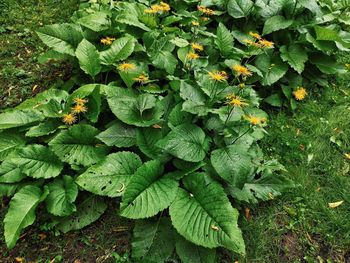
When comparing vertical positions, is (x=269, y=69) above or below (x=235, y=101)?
below

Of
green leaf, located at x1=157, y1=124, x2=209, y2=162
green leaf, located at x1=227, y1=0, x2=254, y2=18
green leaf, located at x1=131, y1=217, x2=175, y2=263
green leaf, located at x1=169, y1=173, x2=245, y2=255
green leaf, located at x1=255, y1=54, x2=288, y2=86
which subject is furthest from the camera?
green leaf, located at x1=227, y1=0, x2=254, y2=18

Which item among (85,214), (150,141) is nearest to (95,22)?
(150,141)

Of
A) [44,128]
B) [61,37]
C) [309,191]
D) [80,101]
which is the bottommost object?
[309,191]

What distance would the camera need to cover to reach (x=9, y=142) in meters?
3.10

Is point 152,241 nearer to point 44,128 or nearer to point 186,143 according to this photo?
point 186,143

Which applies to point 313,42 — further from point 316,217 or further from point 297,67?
point 316,217

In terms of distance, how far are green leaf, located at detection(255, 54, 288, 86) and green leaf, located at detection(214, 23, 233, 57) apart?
1.24 feet

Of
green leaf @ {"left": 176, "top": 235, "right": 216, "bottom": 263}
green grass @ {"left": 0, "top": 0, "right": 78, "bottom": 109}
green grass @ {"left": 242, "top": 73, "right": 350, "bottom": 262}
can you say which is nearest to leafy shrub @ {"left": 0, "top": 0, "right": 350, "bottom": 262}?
green leaf @ {"left": 176, "top": 235, "right": 216, "bottom": 263}

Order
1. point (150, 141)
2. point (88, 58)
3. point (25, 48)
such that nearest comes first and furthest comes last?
point (150, 141) → point (88, 58) → point (25, 48)

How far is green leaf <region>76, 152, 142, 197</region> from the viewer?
2650 mm

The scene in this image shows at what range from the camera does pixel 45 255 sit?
2.68 metres

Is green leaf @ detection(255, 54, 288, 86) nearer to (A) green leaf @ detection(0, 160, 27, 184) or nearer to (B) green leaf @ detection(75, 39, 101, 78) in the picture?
(B) green leaf @ detection(75, 39, 101, 78)

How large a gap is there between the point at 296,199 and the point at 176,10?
274 cm

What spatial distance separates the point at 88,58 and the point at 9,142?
110 centimetres
